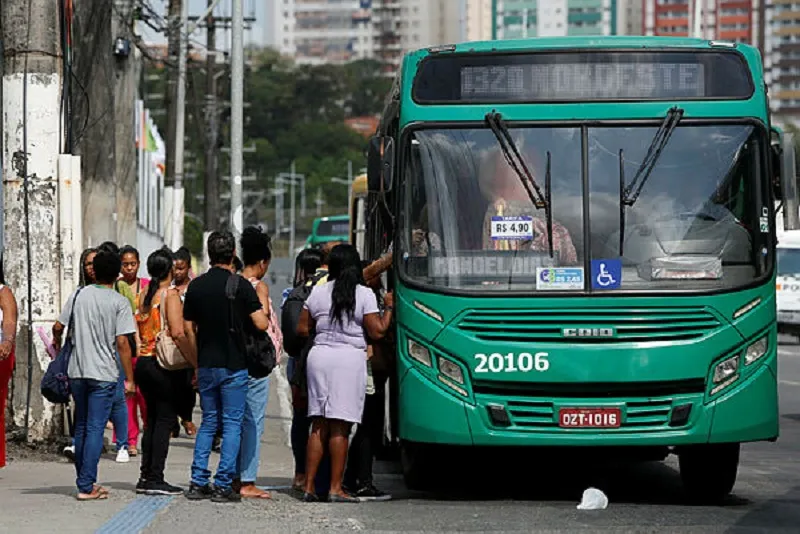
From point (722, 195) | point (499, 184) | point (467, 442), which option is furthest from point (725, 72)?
point (467, 442)

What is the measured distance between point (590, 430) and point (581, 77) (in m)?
2.22

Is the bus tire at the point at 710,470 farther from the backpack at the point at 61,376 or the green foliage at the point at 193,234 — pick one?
the green foliage at the point at 193,234

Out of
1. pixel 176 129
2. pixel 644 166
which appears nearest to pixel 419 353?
pixel 644 166

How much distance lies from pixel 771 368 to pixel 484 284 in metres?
1.83

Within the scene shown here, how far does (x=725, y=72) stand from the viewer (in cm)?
1249

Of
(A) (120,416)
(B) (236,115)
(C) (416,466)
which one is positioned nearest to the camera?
(C) (416,466)

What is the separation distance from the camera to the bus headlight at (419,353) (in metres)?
12.1

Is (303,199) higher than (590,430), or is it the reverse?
(590,430)

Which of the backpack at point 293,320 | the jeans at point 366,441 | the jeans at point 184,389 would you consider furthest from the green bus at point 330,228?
the backpack at point 293,320

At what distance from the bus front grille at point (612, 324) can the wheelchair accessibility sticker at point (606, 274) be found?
0.53 feet

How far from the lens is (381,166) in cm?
1225

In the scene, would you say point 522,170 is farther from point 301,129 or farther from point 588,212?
point 301,129

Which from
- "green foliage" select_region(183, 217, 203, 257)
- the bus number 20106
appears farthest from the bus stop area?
"green foliage" select_region(183, 217, 203, 257)

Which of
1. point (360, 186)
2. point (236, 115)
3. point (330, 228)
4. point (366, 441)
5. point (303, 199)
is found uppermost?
point (236, 115)
